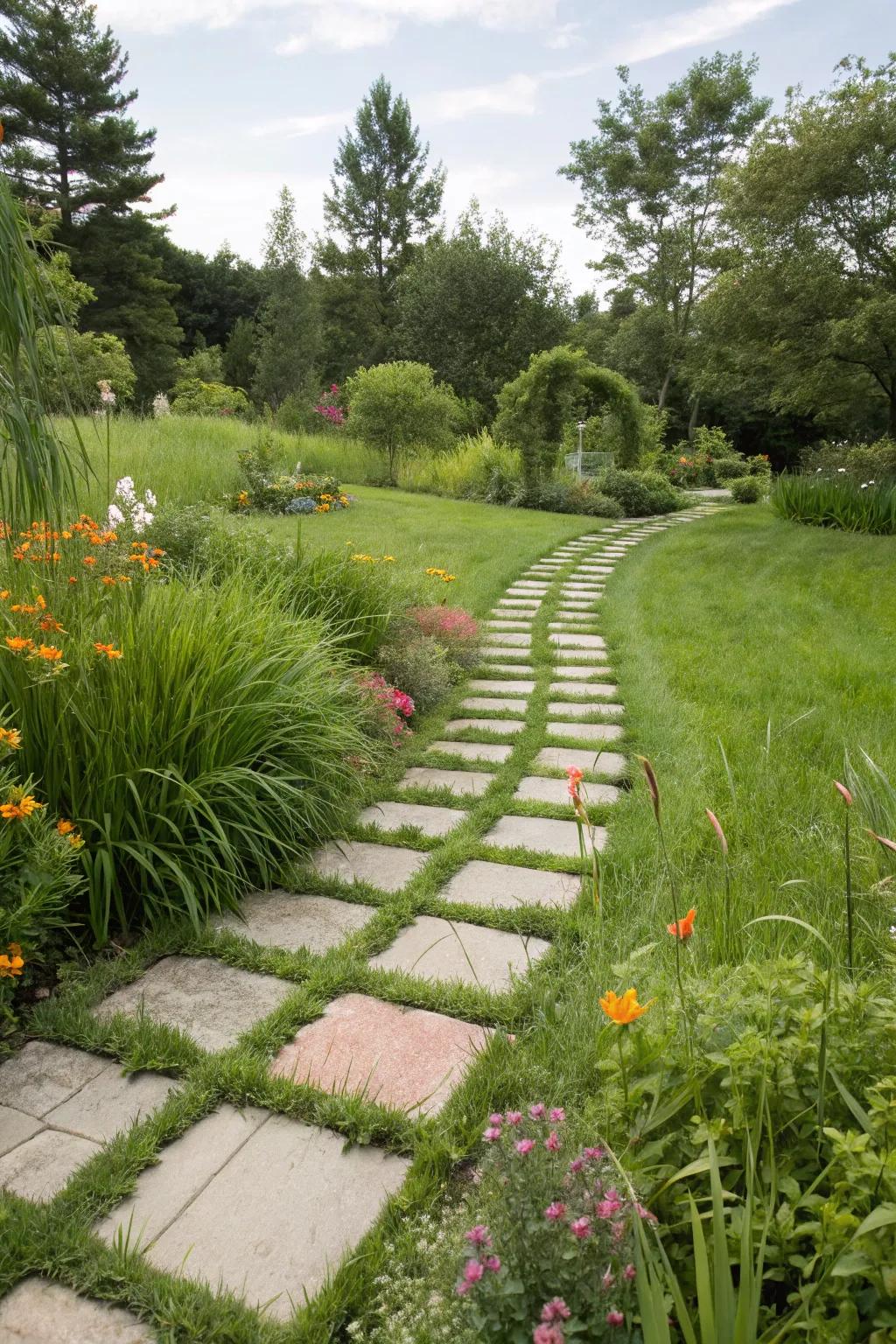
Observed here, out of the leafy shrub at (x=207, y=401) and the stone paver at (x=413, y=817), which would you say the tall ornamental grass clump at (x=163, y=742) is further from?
the leafy shrub at (x=207, y=401)

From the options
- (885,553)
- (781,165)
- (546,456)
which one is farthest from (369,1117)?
(546,456)

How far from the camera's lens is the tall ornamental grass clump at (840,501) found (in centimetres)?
807

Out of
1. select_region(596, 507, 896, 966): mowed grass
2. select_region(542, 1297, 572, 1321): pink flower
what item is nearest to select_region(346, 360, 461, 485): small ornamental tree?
select_region(596, 507, 896, 966): mowed grass

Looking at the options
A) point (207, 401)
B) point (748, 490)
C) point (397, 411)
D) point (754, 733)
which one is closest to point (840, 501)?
A: point (748, 490)

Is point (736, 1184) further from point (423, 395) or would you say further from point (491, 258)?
point (491, 258)

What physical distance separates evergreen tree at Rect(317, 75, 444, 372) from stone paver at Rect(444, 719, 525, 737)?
21726mm

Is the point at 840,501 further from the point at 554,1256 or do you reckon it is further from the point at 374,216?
the point at 374,216

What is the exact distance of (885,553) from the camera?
702cm

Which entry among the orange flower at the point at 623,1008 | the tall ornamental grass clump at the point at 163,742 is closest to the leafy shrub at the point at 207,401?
the tall ornamental grass clump at the point at 163,742

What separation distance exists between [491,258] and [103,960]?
20072 mm

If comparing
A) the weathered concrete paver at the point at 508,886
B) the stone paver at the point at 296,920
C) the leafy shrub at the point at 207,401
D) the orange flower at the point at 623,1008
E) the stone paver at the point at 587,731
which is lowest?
the stone paver at the point at 296,920

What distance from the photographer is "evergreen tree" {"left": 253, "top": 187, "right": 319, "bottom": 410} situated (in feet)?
62.2

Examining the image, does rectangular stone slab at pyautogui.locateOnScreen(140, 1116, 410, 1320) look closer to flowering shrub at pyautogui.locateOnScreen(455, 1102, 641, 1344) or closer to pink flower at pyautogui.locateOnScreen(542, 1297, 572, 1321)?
flowering shrub at pyautogui.locateOnScreen(455, 1102, 641, 1344)

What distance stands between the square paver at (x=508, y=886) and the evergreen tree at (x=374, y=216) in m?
23.1
